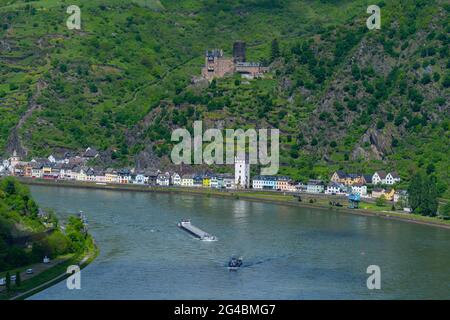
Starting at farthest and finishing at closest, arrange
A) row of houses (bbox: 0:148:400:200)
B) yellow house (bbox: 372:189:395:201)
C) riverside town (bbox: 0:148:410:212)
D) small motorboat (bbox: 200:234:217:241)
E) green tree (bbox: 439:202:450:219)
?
row of houses (bbox: 0:148:400:200), riverside town (bbox: 0:148:410:212), yellow house (bbox: 372:189:395:201), green tree (bbox: 439:202:450:219), small motorboat (bbox: 200:234:217:241)

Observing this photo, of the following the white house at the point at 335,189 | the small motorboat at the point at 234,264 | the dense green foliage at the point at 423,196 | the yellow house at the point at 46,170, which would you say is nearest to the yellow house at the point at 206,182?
the white house at the point at 335,189

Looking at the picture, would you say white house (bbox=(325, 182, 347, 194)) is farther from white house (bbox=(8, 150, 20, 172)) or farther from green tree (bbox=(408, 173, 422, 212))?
white house (bbox=(8, 150, 20, 172))

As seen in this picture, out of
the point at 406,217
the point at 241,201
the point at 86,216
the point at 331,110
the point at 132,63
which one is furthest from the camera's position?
the point at 132,63

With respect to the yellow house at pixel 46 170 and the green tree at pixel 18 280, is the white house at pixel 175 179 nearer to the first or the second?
the yellow house at pixel 46 170

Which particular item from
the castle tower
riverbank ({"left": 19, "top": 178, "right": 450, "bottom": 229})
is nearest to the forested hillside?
the castle tower
